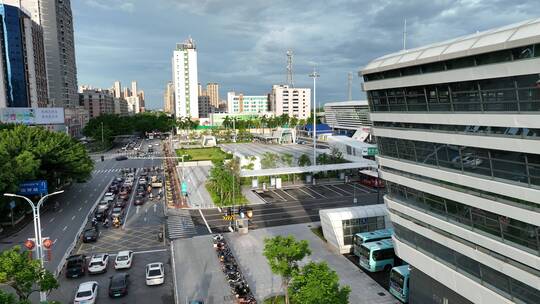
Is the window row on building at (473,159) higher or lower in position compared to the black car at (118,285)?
higher

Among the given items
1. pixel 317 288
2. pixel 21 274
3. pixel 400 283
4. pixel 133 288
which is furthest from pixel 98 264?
pixel 400 283

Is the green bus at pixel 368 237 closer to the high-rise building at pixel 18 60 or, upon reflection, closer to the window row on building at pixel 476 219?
the window row on building at pixel 476 219

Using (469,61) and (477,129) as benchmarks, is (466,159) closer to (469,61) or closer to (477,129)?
→ (477,129)

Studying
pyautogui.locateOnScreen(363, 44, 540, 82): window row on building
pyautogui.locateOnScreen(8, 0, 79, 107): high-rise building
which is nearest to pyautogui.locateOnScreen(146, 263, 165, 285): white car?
pyautogui.locateOnScreen(363, 44, 540, 82): window row on building

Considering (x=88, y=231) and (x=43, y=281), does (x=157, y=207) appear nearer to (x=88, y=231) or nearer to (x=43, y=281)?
(x=88, y=231)

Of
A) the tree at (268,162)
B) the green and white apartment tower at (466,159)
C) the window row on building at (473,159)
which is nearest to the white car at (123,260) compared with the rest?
the green and white apartment tower at (466,159)

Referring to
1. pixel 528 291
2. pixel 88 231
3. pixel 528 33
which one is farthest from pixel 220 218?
pixel 528 33

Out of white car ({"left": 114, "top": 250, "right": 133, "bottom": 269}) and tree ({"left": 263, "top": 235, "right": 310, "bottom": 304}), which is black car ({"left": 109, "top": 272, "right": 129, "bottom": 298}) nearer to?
white car ({"left": 114, "top": 250, "right": 133, "bottom": 269})
